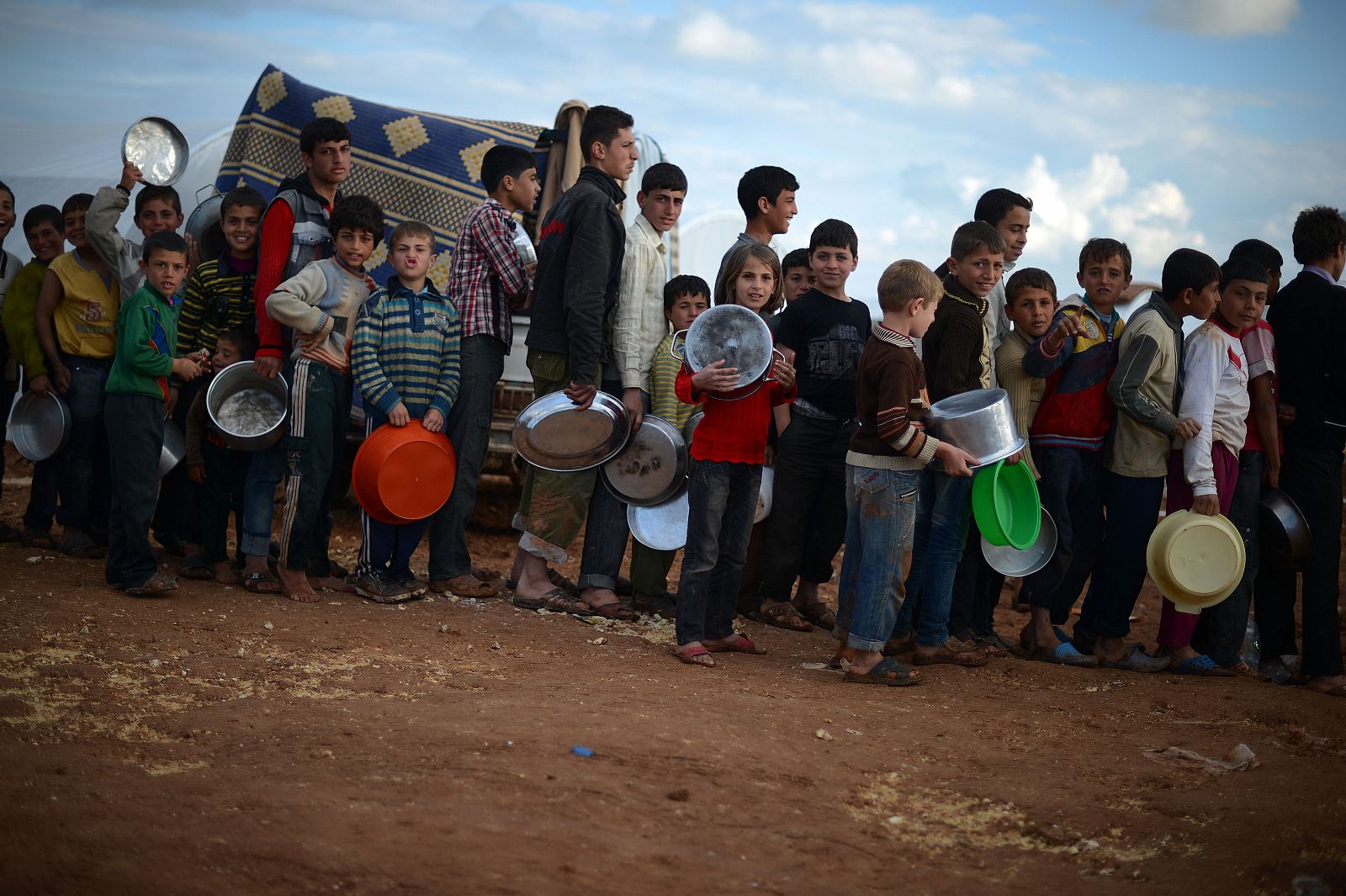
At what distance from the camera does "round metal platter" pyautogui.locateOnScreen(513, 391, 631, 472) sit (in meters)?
5.73

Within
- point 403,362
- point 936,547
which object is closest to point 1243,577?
point 936,547

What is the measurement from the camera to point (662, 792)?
3.25m

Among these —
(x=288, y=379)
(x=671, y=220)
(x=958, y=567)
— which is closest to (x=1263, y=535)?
(x=958, y=567)

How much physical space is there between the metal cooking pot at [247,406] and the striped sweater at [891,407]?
9.03 feet

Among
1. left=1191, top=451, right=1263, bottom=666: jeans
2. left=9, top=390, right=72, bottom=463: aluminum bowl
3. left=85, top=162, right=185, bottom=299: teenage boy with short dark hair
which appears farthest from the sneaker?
left=1191, top=451, right=1263, bottom=666: jeans

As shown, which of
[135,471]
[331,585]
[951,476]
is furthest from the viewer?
[331,585]

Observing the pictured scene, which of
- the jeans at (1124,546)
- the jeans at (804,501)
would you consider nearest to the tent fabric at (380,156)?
the jeans at (804,501)

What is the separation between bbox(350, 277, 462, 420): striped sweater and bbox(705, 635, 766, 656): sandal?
5.82 ft

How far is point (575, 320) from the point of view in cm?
562

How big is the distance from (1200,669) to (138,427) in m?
5.11

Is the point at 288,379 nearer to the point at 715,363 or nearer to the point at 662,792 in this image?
the point at 715,363

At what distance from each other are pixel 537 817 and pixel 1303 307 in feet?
15.1

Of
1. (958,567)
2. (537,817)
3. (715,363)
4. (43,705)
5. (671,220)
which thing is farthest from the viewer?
(671,220)

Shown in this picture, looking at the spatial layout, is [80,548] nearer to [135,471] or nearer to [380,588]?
[135,471]
